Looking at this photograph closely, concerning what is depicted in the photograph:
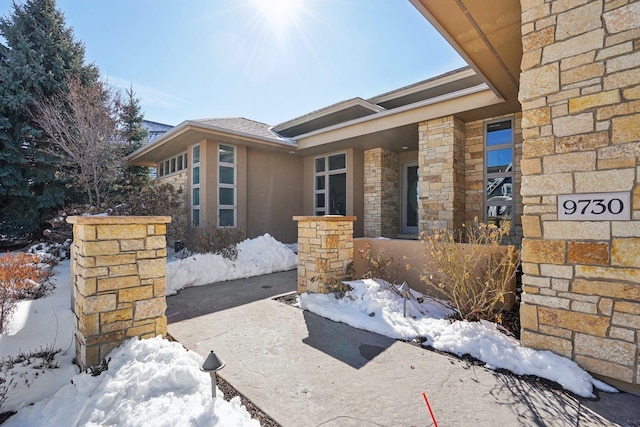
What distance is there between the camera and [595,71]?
2648 millimetres

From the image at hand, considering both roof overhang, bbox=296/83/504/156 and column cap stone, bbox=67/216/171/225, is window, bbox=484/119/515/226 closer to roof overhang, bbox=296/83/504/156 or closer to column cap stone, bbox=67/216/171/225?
roof overhang, bbox=296/83/504/156

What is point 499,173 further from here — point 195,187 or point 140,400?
point 195,187

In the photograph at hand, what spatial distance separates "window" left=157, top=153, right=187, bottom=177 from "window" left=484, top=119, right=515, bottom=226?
30.6 feet

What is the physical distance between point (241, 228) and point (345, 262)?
15.8ft

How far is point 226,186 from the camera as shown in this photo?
9016mm

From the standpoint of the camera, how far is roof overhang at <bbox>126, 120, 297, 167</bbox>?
7711mm

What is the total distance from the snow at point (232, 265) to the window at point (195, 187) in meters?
2.09

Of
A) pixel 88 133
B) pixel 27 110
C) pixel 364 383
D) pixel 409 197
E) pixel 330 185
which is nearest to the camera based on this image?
pixel 364 383

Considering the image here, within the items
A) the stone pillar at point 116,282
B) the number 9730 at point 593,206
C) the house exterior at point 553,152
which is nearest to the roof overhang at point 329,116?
the house exterior at point 553,152

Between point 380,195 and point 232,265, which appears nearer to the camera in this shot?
point 232,265

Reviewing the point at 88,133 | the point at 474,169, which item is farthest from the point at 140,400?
the point at 88,133

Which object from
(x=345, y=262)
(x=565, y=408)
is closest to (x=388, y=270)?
(x=345, y=262)

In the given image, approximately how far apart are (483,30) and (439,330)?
4.06 m

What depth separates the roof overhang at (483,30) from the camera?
3.62 m
